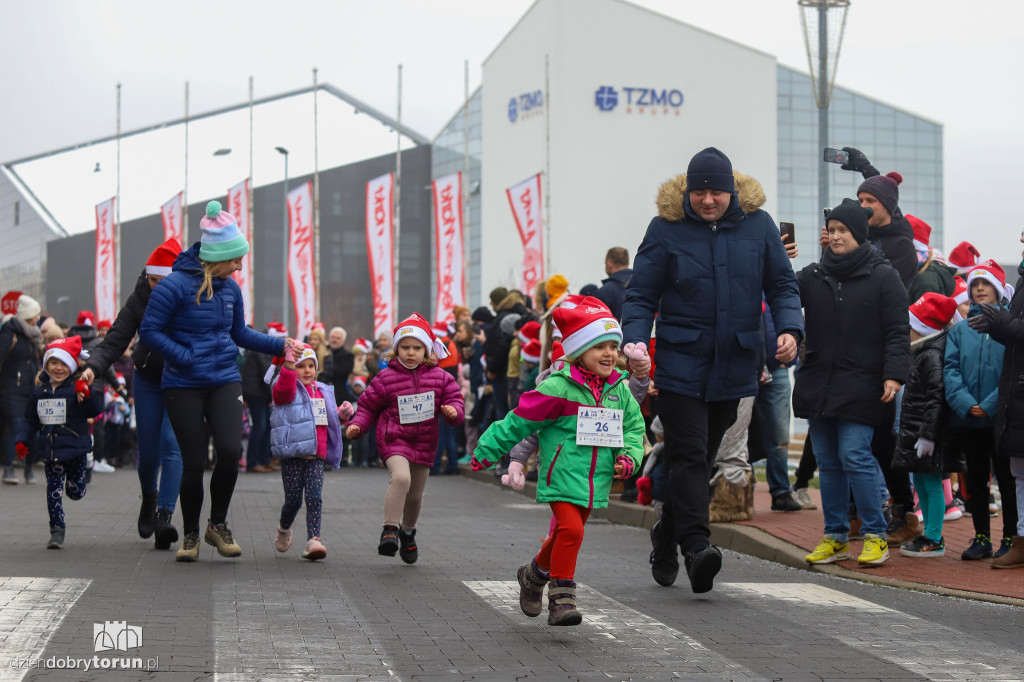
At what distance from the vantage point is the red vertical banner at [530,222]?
117 feet

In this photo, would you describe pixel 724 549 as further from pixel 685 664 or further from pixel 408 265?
pixel 408 265

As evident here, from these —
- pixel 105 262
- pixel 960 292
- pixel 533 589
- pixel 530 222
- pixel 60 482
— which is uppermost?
pixel 530 222

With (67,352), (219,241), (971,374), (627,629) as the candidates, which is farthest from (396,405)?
(971,374)

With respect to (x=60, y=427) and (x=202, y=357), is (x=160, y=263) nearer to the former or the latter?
(x=202, y=357)

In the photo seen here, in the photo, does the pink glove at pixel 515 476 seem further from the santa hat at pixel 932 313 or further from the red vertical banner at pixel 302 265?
the red vertical banner at pixel 302 265

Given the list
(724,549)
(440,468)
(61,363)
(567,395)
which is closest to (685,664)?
(567,395)

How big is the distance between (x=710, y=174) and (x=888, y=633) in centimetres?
254

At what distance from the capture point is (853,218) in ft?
27.6

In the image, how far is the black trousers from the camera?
23.5ft

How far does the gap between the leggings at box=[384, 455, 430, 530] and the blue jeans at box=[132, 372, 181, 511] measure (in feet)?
4.91

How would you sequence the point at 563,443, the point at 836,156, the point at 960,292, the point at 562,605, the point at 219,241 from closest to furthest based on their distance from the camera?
the point at 562,605
the point at 563,443
the point at 219,241
the point at 836,156
the point at 960,292

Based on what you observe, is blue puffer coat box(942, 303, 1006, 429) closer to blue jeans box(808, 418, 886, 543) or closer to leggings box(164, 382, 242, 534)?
blue jeans box(808, 418, 886, 543)

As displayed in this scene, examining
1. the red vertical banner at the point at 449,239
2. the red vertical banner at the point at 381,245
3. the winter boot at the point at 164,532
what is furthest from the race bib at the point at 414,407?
the red vertical banner at the point at 449,239

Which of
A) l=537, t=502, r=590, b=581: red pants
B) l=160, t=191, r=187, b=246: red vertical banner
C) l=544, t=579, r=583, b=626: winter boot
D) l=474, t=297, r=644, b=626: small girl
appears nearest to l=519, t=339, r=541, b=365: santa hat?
l=474, t=297, r=644, b=626: small girl
